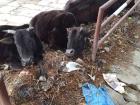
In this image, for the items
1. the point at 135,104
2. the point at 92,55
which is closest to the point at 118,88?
the point at 135,104

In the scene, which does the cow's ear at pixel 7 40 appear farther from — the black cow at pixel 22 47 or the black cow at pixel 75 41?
the black cow at pixel 75 41

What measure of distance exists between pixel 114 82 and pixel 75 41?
0.84 m

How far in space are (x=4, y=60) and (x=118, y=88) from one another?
1.66 metres

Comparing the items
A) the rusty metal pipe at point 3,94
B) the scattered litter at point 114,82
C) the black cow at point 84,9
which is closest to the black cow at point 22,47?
the scattered litter at point 114,82

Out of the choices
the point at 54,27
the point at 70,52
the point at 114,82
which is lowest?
the point at 114,82

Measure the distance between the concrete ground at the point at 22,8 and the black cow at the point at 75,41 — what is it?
153cm

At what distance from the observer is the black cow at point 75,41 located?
14.9 ft

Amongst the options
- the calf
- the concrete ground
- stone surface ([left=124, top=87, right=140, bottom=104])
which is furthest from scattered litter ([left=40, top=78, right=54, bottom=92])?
the concrete ground

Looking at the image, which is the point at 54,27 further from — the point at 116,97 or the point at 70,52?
the point at 116,97

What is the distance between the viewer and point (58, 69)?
4.24 m

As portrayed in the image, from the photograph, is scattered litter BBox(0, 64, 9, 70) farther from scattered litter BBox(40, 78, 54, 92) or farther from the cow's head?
the cow's head

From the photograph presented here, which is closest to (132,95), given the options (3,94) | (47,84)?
(47,84)

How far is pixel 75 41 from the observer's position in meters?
4.58

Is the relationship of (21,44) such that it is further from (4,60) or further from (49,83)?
(49,83)
